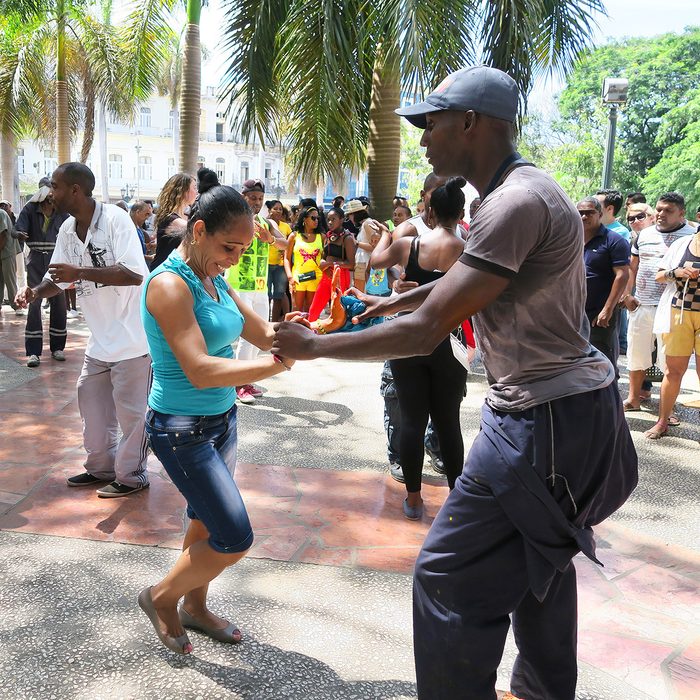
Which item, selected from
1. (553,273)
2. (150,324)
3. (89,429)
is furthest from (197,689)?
(89,429)

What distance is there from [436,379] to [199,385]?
191cm

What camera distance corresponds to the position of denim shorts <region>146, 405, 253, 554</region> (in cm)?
260

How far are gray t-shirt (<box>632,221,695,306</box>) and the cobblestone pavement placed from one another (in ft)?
5.53

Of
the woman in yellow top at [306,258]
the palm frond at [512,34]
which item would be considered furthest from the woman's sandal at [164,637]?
the palm frond at [512,34]

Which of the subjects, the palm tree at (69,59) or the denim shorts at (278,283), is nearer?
the denim shorts at (278,283)

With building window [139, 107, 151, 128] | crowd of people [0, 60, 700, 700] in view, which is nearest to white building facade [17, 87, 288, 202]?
building window [139, 107, 151, 128]

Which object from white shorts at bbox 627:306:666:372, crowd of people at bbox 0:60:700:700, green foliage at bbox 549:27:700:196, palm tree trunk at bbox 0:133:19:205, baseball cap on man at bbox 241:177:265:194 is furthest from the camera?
green foliage at bbox 549:27:700:196

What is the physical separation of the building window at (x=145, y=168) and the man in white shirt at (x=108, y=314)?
64.7 meters

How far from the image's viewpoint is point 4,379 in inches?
295

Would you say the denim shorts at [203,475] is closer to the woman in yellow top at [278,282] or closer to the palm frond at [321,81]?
the palm frond at [321,81]

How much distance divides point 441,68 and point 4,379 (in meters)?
5.93

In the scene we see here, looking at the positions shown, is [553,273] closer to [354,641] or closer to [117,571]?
[354,641]

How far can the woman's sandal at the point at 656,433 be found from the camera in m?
6.14

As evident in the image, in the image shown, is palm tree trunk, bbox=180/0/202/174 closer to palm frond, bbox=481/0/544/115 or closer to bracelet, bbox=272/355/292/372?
palm frond, bbox=481/0/544/115
